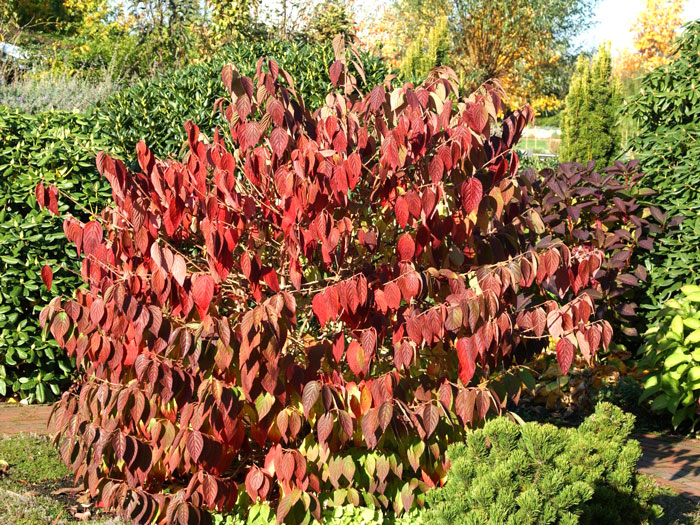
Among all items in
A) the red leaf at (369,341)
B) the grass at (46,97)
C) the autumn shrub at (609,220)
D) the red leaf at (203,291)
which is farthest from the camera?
the grass at (46,97)

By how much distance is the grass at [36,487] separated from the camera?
332 centimetres

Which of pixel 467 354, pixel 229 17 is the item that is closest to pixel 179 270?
pixel 467 354

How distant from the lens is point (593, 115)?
16812 mm

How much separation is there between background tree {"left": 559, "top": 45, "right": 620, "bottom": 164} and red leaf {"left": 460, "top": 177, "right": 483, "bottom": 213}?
1421cm

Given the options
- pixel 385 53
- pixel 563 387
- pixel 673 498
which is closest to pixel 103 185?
pixel 563 387

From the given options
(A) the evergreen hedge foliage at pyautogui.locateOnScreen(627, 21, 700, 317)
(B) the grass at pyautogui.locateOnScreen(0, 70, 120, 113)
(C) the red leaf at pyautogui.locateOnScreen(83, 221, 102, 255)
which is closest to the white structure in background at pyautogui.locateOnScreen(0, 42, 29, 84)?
(B) the grass at pyautogui.locateOnScreen(0, 70, 120, 113)

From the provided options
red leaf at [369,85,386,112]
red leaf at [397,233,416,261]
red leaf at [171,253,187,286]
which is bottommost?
red leaf at [171,253,187,286]

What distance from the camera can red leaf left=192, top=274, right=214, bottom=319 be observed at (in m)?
3.00

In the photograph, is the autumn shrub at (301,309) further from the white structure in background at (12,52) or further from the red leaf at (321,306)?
the white structure in background at (12,52)

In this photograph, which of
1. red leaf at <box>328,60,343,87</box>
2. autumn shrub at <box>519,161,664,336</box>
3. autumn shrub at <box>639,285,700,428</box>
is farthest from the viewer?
autumn shrub at <box>519,161,664,336</box>

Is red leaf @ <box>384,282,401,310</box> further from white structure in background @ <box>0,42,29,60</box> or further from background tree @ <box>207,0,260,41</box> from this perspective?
white structure in background @ <box>0,42,29,60</box>

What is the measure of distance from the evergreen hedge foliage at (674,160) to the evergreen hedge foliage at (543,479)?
2827 mm

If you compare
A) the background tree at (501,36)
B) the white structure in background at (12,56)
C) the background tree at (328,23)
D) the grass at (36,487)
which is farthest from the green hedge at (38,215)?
the background tree at (501,36)

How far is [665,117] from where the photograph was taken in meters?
5.95
